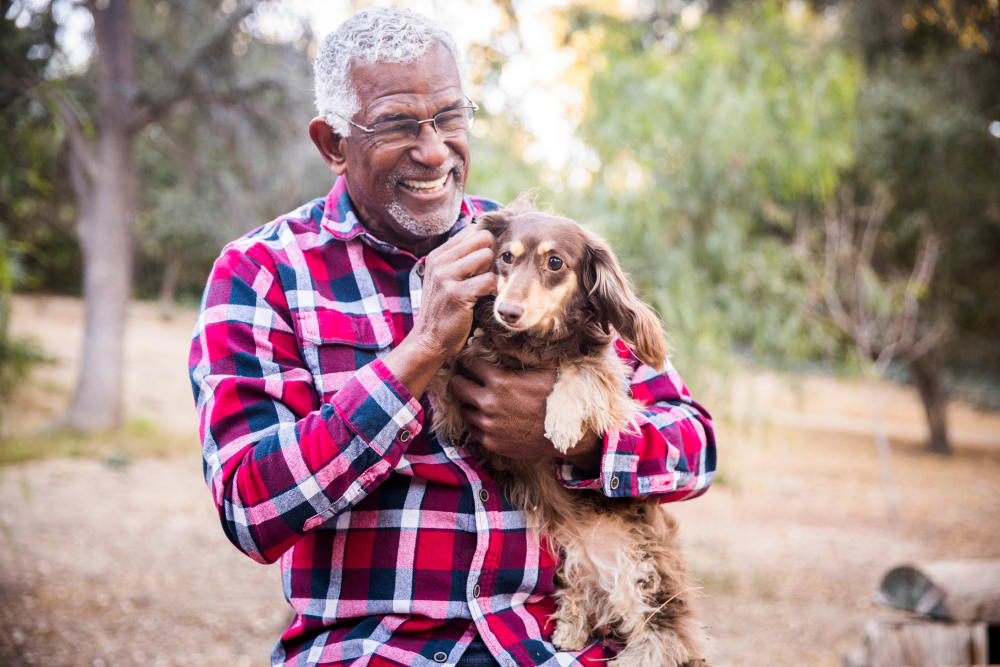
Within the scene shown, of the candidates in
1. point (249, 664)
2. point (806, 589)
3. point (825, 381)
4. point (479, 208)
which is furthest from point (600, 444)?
point (825, 381)

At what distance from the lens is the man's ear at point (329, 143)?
8.02ft

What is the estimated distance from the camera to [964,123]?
44.9 feet

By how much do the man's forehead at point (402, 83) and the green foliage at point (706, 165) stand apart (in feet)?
13.0

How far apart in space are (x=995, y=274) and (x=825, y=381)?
49.4 feet

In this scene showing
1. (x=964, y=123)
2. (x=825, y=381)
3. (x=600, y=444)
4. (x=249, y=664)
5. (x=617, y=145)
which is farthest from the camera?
(x=825, y=381)

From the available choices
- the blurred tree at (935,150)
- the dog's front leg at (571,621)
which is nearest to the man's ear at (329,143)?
the dog's front leg at (571,621)

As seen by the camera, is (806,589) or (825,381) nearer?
(806,589)

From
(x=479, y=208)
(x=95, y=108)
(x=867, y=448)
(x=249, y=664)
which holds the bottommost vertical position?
(x=249, y=664)

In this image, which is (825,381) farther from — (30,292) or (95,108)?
(30,292)

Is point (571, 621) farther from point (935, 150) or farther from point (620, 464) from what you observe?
point (935, 150)

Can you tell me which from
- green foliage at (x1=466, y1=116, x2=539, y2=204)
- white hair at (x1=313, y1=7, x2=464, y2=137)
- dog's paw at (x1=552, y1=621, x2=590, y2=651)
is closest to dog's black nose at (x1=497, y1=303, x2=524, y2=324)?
white hair at (x1=313, y1=7, x2=464, y2=137)

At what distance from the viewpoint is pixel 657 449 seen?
230 centimetres

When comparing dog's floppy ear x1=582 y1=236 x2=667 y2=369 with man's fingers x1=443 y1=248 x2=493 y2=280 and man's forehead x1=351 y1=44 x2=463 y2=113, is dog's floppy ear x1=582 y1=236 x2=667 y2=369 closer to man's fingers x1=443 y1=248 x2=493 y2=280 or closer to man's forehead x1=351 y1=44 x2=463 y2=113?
man's fingers x1=443 y1=248 x2=493 y2=280

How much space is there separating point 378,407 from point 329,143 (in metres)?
1.05
